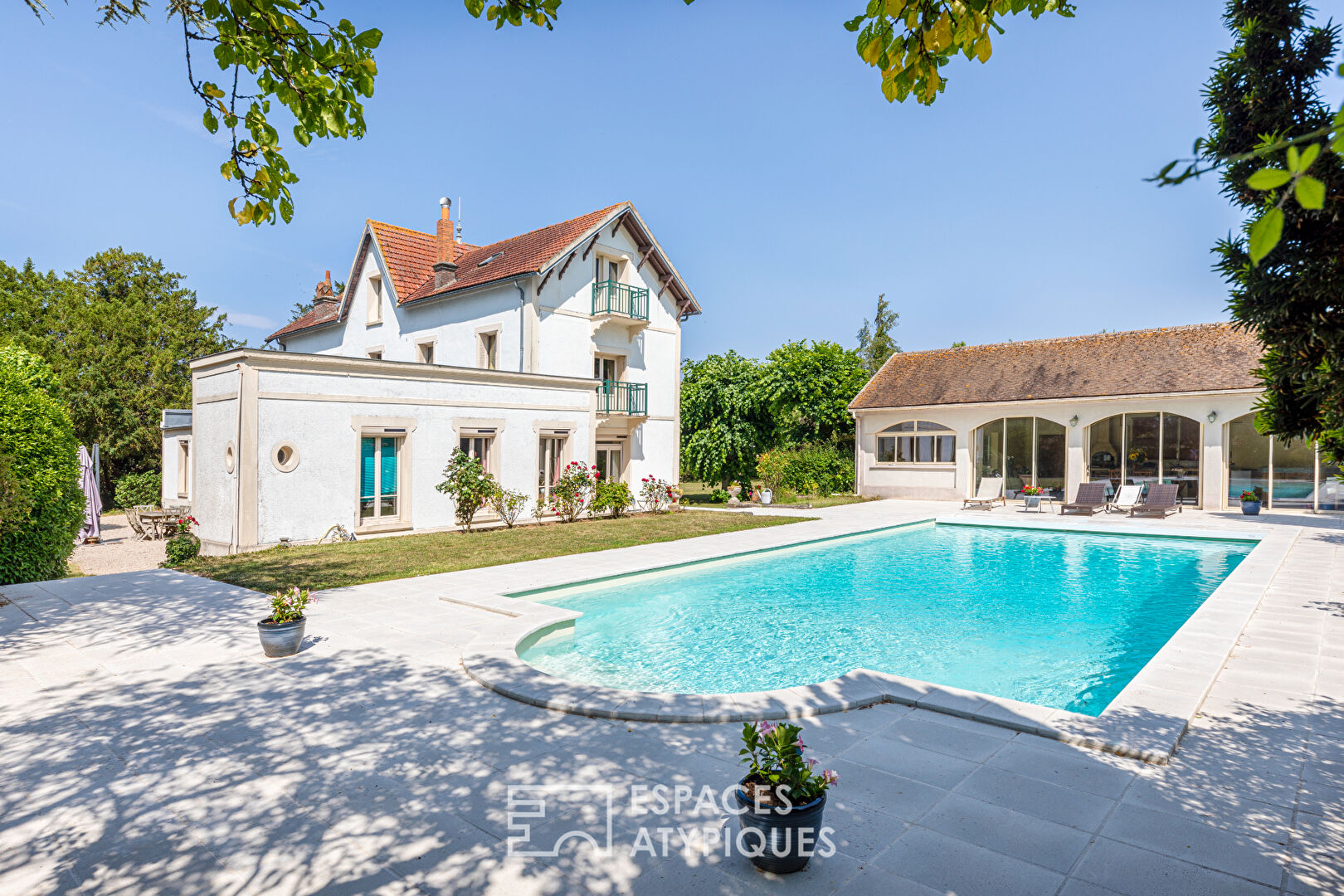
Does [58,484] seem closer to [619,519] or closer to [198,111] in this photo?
[198,111]

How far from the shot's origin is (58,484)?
10078mm

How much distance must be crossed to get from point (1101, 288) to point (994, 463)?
6936 mm

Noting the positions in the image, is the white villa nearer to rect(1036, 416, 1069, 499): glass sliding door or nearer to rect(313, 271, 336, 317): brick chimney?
rect(313, 271, 336, 317): brick chimney

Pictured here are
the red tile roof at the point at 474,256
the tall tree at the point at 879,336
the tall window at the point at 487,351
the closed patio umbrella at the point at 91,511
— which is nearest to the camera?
the closed patio umbrella at the point at 91,511

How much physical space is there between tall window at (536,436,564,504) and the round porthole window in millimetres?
6043

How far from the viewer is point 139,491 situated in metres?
21.8

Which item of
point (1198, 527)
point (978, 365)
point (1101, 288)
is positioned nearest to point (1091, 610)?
point (1198, 527)

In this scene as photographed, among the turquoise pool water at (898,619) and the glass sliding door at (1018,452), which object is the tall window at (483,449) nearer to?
the turquoise pool water at (898,619)

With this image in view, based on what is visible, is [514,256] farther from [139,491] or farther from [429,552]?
A: [139,491]

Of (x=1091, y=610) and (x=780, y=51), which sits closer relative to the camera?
(x=780, y=51)

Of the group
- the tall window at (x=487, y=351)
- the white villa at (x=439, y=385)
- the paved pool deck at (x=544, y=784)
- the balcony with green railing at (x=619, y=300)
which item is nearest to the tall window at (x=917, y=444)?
the white villa at (x=439, y=385)

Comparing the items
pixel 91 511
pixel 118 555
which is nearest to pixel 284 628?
pixel 118 555

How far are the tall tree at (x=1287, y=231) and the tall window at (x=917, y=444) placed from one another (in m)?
20.3

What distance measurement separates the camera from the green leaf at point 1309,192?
3.45 ft
